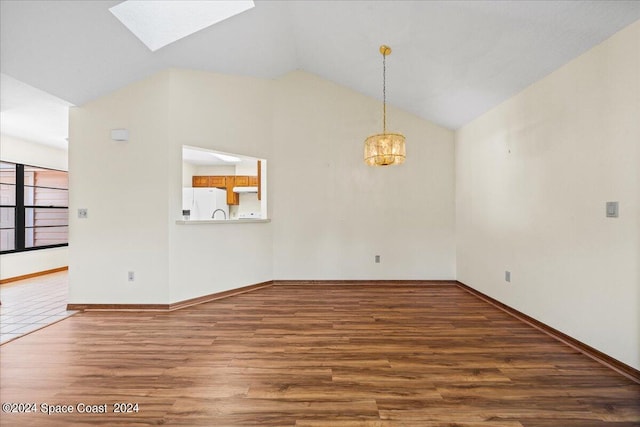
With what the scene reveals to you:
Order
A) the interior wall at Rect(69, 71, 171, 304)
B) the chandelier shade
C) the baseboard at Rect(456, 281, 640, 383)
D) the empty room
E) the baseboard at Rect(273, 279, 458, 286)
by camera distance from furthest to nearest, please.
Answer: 1. the baseboard at Rect(273, 279, 458, 286)
2. the interior wall at Rect(69, 71, 171, 304)
3. the chandelier shade
4. the baseboard at Rect(456, 281, 640, 383)
5. the empty room

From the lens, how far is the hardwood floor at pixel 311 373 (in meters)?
1.70

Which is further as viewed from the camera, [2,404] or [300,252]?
[300,252]

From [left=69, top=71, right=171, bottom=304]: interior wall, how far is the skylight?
0.54 metres

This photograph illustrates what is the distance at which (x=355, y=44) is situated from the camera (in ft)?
11.8

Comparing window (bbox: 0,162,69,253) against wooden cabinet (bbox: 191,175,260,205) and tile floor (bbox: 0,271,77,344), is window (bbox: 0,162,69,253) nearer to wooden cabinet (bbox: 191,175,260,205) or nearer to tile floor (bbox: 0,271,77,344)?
tile floor (bbox: 0,271,77,344)

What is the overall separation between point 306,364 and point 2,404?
75.2 inches

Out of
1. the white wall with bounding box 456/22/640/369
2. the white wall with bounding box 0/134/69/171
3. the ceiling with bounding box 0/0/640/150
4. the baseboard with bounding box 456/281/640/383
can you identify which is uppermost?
the ceiling with bounding box 0/0/640/150

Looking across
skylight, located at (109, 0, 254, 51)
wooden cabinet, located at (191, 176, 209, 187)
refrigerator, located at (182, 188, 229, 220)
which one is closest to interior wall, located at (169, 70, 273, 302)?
skylight, located at (109, 0, 254, 51)

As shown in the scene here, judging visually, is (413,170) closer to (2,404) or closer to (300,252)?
(300,252)

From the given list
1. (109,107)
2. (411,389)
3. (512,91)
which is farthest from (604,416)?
(109,107)

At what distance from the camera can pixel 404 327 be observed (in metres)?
3.01

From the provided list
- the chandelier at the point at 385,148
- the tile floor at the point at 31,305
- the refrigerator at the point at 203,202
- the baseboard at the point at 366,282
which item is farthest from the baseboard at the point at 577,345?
the refrigerator at the point at 203,202

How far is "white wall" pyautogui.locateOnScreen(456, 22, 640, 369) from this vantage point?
2125mm

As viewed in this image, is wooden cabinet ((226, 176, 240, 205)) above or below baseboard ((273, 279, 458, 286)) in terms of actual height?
above
